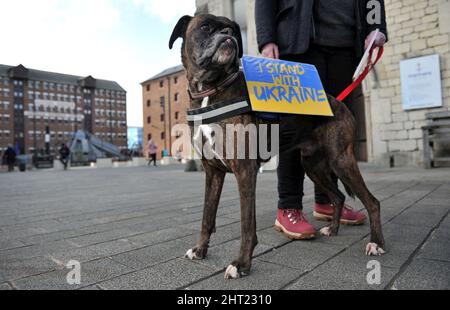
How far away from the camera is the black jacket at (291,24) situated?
2266 millimetres

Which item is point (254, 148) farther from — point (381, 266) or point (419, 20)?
point (419, 20)

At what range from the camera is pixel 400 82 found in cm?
930

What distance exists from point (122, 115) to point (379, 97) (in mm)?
87602

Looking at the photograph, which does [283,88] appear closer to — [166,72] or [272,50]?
[272,50]

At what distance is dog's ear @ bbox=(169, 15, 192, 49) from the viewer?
70.8 inches

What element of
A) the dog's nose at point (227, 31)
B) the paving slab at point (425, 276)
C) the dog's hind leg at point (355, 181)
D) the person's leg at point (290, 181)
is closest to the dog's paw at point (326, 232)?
the person's leg at point (290, 181)

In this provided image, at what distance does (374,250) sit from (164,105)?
5379 cm

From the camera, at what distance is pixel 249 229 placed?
1.55 m

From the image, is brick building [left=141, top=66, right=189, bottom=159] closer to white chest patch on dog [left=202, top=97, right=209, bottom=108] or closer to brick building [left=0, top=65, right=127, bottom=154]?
brick building [left=0, top=65, right=127, bottom=154]

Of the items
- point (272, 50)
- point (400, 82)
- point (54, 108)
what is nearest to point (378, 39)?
point (272, 50)

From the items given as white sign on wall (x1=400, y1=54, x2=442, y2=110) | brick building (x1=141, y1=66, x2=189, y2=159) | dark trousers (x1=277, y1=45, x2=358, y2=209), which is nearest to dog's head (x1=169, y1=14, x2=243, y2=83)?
dark trousers (x1=277, y1=45, x2=358, y2=209)

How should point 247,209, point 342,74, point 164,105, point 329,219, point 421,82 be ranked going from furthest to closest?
point 164,105
point 421,82
point 329,219
point 342,74
point 247,209

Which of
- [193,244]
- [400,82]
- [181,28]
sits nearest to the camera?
[181,28]

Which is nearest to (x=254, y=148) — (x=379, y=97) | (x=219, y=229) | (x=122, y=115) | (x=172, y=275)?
(x=172, y=275)
